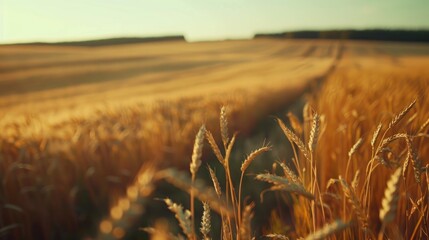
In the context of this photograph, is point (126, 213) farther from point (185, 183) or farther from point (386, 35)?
point (386, 35)

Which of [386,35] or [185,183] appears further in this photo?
[386,35]

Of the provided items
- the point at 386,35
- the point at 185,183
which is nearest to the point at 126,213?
the point at 185,183

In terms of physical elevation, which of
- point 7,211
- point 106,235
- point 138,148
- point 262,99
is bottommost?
point 106,235

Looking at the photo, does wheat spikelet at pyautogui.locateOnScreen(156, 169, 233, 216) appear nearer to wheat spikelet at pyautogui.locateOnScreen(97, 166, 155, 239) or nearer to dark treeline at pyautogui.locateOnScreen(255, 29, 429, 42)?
wheat spikelet at pyautogui.locateOnScreen(97, 166, 155, 239)

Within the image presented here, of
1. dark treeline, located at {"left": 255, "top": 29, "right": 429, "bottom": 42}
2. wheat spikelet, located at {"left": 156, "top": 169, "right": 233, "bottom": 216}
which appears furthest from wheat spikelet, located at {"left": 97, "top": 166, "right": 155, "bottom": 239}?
dark treeline, located at {"left": 255, "top": 29, "right": 429, "bottom": 42}

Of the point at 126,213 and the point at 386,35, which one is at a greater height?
the point at 386,35

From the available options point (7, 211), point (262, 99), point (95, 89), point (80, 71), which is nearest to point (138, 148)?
point (7, 211)

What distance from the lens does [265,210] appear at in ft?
7.75

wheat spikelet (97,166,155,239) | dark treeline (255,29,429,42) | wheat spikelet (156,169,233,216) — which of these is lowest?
wheat spikelet (97,166,155,239)

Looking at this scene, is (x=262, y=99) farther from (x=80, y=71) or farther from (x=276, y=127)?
(x=80, y=71)

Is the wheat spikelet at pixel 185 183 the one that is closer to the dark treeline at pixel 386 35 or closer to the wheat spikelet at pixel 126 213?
the wheat spikelet at pixel 126 213

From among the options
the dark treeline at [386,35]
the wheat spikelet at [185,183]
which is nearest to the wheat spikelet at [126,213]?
the wheat spikelet at [185,183]

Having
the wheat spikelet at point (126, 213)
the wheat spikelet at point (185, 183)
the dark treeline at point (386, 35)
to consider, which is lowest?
the wheat spikelet at point (126, 213)

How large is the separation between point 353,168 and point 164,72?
22290 mm
